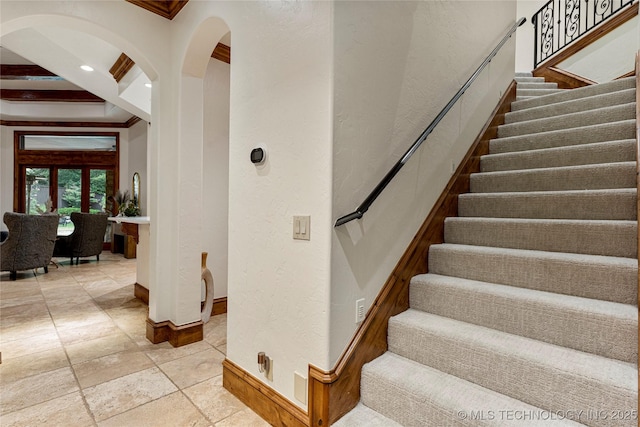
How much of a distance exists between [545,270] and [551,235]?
32 centimetres

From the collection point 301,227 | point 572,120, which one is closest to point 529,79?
point 572,120

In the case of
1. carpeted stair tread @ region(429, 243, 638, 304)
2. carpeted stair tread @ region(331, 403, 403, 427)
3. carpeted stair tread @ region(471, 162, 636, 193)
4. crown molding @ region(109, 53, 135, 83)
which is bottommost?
carpeted stair tread @ region(331, 403, 403, 427)

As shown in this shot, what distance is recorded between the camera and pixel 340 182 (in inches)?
61.1

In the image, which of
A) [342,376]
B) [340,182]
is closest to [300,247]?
[340,182]

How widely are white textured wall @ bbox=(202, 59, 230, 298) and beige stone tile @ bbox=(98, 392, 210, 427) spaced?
1654 mm

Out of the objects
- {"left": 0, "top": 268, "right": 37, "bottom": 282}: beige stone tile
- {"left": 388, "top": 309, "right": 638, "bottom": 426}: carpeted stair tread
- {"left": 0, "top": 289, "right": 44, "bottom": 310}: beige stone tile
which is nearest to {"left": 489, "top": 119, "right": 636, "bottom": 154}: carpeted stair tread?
{"left": 388, "top": 309, "right": 638, "bottom": 426}: carpeted stair tread

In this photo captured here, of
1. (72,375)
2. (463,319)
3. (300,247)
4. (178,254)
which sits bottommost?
(72,375)

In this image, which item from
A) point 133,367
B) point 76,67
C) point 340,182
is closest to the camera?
point 340,182

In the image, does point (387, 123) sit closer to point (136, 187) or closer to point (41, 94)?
point (136, 187)

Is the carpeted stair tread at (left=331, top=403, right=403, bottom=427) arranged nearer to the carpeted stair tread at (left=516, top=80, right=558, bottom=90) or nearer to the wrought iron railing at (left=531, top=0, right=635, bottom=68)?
the carpeted stair tread at (left=516, top=80, right=558, bottom=90)

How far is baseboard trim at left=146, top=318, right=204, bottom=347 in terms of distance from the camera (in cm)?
270

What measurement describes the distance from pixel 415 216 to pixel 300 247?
2.97 feet

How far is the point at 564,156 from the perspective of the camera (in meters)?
2.51

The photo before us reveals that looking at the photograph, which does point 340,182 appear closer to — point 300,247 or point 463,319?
point 300,247
